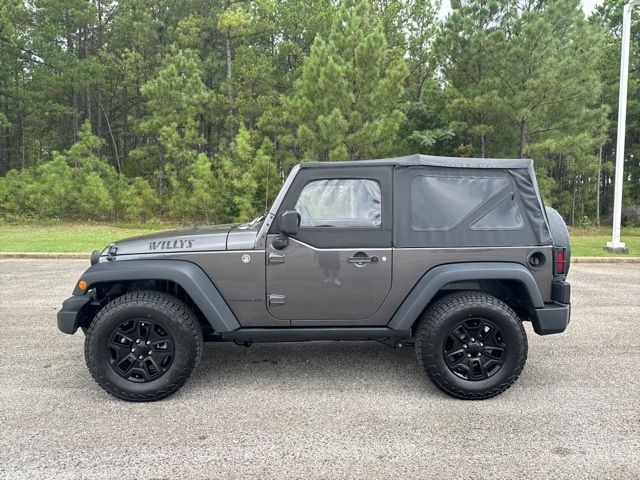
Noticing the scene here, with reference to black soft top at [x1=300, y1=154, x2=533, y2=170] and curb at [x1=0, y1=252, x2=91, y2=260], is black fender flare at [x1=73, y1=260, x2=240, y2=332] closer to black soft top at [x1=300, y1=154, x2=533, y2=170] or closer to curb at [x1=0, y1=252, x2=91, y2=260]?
black soft top at [x1=300, y1=154, x2=533, y2=170]

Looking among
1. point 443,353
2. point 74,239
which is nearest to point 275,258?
point 443,353

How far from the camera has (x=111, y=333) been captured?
3551 millimetres

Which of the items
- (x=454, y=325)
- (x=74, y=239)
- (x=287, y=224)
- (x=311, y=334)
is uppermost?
(x=287, y=224)

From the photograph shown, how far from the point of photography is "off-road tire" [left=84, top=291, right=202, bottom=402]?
3.52 m

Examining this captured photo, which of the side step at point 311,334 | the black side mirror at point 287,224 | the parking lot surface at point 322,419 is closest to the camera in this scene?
the parking lot surface at point 322,419

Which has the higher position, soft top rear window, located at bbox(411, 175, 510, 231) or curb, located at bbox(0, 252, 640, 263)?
soft top rear window, located at bbox(411, 175, 510, 231)

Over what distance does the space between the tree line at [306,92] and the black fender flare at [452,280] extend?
13.3 meters

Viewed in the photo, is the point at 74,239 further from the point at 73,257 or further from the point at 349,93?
the point at 349,93

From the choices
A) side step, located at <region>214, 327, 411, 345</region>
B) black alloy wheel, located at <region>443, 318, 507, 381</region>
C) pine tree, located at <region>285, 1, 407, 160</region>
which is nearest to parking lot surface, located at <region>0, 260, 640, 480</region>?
black alloy wheel, located at <region>443, 318, 507, 381</region>

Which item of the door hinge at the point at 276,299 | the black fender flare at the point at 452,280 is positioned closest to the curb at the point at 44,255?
the door hinge at the point at 276,299

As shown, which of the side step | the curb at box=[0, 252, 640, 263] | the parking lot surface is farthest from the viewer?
the curb at box=[0, 252, 640, 263]

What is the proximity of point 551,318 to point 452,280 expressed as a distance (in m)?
0.85

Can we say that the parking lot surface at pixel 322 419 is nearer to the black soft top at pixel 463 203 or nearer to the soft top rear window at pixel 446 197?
the black soft top at pixel 463 203

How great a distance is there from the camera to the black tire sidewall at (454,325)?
11.6 feet
